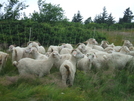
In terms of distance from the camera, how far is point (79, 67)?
8.30 m

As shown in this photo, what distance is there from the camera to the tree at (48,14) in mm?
22344

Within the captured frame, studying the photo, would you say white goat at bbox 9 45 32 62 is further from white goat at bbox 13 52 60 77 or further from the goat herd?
white goat at bbox 13 52 60 77

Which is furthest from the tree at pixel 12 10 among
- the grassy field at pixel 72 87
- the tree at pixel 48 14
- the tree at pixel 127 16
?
the tree at pixel 127 16

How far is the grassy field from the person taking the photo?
4637 millimetres

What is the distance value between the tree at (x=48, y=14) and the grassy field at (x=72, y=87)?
600 inches

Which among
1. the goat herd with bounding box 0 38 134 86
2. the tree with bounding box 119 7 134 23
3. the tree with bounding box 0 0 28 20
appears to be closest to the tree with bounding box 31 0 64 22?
the tree with bounding box 0 0 28 20

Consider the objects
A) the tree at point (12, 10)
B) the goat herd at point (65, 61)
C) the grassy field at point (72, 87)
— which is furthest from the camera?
the tree at point (12, 10)

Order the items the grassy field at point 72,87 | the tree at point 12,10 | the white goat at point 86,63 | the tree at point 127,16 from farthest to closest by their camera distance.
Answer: the tree at point 127,16, the tree at point 12,10, the white goat at point 86,63, the grassy field at point 72,87

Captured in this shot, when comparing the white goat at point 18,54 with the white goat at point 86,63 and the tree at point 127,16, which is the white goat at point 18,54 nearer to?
the white goat at point 86,63

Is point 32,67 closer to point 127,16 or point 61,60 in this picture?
point 61,60

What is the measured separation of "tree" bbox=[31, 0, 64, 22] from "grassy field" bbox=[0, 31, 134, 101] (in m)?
15.2

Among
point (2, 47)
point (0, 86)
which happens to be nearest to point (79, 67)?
point (0, 86)

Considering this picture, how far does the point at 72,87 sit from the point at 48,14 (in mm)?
17912

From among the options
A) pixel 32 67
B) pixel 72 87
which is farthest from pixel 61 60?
pixel 72 87
